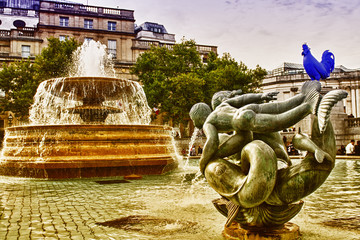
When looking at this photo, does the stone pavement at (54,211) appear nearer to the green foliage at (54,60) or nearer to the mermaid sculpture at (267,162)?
the mermaid sculpture at (267,162)

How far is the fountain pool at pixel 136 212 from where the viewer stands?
3.84 m

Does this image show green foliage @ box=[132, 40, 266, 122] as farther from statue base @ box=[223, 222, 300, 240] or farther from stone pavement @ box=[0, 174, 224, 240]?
statue base @ box=[223, 222, 300, 240]

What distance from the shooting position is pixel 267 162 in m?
3.08

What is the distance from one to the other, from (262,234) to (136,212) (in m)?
2.23

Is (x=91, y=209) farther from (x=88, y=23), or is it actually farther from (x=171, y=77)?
(x=88, y=23)

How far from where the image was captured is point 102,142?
9602 millimetres

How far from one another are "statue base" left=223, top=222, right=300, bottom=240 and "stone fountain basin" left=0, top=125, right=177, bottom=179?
248 inches

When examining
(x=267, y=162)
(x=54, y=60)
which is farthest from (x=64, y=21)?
(x=267, y=162)

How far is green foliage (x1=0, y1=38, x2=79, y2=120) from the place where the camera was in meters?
32.4

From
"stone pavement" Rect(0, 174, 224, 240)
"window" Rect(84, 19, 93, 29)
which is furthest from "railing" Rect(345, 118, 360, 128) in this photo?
"window" Rect(84, 19, 93, 29)

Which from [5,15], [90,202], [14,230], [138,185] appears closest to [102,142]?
[138,185]

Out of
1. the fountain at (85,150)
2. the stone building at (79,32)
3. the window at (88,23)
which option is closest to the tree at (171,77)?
the stone building at (79,32)

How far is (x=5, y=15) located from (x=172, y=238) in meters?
63.6

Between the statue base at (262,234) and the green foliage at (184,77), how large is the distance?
1192 inches
